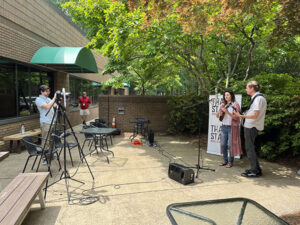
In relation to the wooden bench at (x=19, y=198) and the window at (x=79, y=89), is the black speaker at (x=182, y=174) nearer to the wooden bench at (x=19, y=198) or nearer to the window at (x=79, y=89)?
the wooden bench at (x=19, y=198)

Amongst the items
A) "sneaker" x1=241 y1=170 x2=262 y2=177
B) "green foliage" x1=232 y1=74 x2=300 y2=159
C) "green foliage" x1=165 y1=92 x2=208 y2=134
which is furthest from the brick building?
"green foliage" x1=232 y1=74 x2=300 y2=159

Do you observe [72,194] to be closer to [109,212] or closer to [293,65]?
[109,212]

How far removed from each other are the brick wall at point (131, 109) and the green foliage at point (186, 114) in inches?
30.6

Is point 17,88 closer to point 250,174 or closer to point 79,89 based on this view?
point 79,89

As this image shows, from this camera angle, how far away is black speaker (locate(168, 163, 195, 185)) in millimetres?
3850

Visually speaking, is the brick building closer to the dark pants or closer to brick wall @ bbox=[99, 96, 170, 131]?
brick wall @ bbox=[99, 96, 170, 131]

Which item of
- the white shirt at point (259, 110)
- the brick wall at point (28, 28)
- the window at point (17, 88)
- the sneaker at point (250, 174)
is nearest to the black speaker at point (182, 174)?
the sneaker at point (250, 174)

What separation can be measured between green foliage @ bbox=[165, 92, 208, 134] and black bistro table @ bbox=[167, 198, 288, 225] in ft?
21.8

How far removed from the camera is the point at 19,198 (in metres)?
2.46

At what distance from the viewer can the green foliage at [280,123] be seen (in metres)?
4.89

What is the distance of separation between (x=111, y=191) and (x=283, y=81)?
6.15 meters

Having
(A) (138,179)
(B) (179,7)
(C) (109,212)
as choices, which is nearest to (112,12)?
(B) (179,7)

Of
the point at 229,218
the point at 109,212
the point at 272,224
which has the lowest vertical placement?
the point at 109,212

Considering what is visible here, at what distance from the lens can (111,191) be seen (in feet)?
11.7
